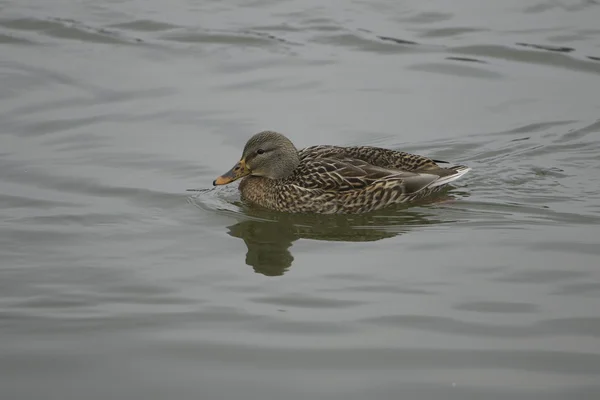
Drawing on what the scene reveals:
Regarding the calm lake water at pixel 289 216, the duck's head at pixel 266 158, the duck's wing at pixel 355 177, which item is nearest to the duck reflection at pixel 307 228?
the calm lake water at pixel 289 216

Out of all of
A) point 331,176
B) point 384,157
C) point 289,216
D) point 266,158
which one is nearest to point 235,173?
point 266,158

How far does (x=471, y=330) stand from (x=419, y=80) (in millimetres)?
6861

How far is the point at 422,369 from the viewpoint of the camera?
690 centimetres

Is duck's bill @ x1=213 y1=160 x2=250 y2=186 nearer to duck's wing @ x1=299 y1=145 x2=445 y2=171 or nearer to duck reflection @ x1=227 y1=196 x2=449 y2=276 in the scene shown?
duck reflection @ x1=227 y1=196 x2=449 y2=276

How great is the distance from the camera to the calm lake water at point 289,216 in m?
7.01

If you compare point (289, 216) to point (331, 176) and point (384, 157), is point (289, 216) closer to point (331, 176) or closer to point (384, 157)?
point (331, 176)

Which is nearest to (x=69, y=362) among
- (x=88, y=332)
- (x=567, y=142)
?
(x=88, y=332)

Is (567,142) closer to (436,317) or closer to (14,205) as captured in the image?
(436,317)

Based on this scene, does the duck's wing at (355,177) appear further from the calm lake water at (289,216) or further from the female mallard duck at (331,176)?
the calm lake water at (289,216)

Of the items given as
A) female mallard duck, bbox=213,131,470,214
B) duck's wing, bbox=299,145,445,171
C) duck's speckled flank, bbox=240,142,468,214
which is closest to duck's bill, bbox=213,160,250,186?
female mallard duck, bbox=213,131,470,214

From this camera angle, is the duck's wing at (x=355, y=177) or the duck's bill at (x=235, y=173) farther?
the duck's bill at (x=235, y=173)

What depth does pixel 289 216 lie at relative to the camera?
407 inches

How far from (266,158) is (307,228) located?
95cm

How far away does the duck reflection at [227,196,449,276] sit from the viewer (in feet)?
30.7
